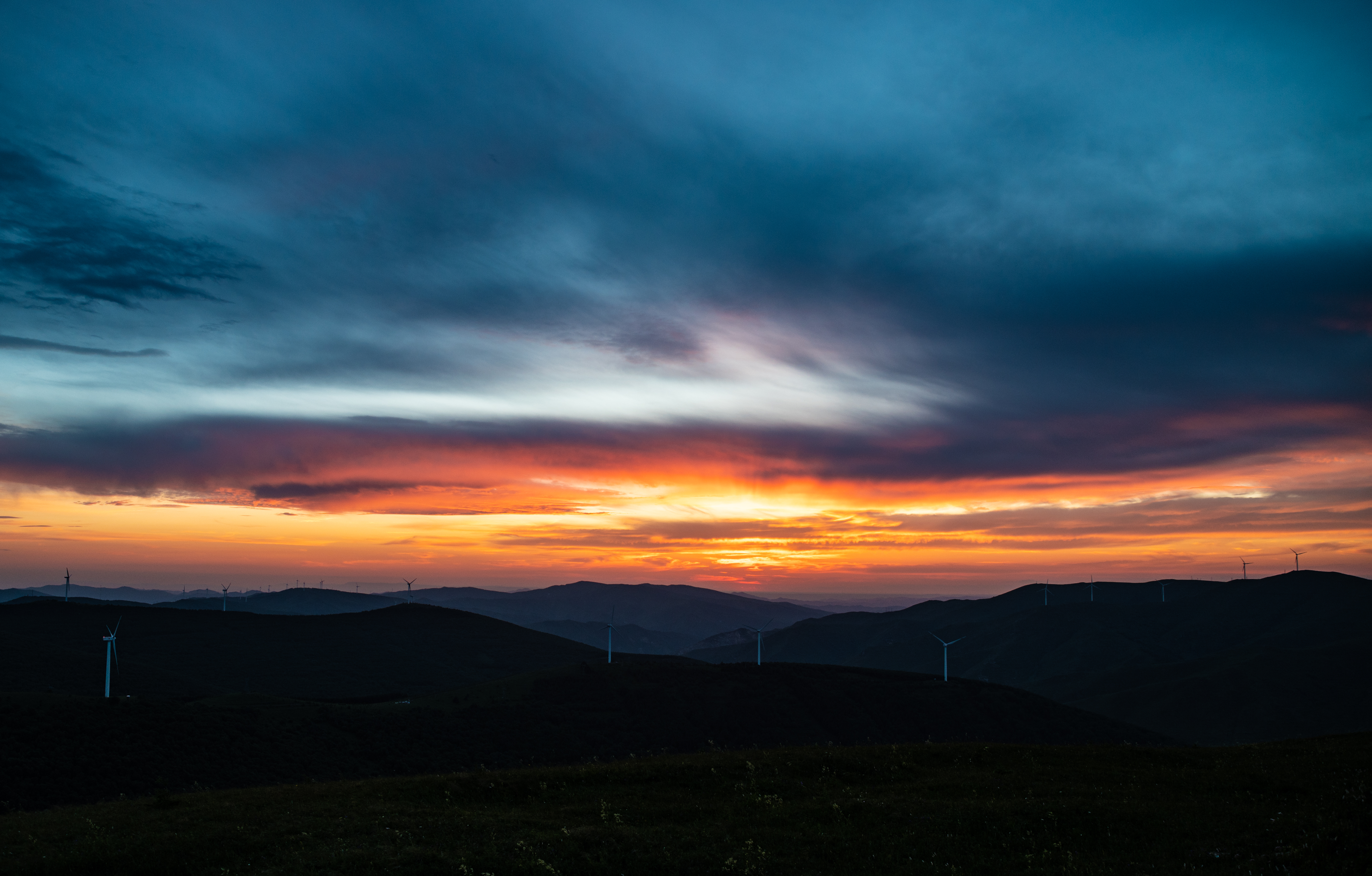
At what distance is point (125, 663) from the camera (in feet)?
452

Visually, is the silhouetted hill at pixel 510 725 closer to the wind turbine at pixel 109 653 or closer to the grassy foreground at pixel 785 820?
the wind turbine at pixel 109 653

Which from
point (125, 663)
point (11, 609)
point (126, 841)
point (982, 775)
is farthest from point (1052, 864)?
point (11, 609)

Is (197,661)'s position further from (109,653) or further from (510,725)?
(510,725)

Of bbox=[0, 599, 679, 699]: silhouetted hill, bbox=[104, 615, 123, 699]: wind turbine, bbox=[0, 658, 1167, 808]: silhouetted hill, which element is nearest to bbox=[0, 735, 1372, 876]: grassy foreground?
bbox=[0, 658, 1167, 808]: silhouetted hill

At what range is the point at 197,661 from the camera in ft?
556

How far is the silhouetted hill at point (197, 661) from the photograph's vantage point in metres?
128

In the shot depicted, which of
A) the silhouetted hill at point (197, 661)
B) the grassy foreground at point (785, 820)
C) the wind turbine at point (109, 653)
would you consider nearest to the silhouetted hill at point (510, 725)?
the wind turbine at point (109, 653)

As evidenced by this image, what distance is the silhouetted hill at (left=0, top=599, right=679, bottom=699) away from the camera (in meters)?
128

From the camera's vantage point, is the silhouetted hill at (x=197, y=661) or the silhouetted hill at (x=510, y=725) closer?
the silhouetted hill at (x=510, y=725)

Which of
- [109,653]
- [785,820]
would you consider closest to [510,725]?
[109,653]

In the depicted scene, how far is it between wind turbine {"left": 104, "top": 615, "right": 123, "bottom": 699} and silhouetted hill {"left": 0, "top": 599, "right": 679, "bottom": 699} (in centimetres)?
103

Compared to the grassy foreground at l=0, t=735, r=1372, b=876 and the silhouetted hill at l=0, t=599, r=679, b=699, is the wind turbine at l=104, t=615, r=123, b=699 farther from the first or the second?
the grassy foreground at l=0, t=735, r=1372, b=876

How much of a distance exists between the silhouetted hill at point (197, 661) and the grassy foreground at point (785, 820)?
107m

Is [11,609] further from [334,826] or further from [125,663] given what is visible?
[334,826]
